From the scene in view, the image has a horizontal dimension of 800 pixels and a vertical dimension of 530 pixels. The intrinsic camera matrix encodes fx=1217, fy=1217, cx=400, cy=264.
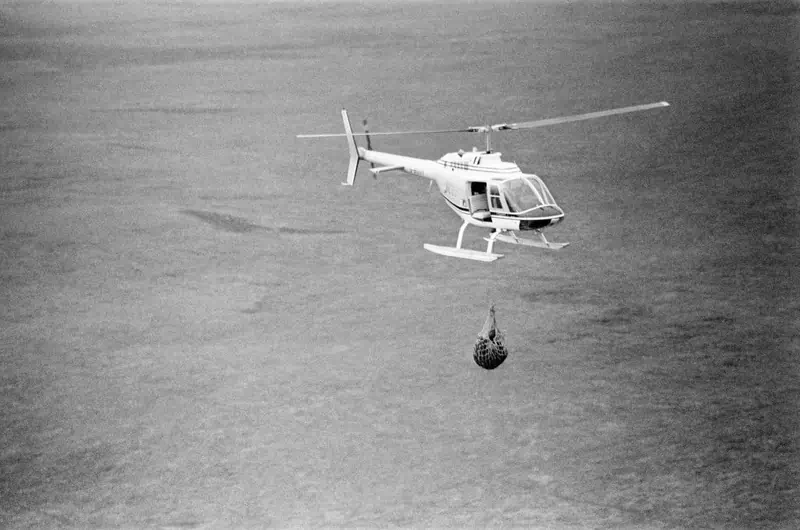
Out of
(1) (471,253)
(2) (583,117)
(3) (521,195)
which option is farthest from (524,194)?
(2) (583,117)

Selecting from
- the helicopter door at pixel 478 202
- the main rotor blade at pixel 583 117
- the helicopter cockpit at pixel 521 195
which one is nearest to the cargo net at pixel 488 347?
the helicopter door at pixel 478 202

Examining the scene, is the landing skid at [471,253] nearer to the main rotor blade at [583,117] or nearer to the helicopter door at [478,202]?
the helicopter door at [478,202]

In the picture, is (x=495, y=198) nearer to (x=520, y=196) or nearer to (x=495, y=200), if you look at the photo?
(x=495, y=200)

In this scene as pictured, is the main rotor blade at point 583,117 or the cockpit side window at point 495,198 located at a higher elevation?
the main rotor blade at point 583,117

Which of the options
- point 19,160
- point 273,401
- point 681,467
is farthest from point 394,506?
point 19,160

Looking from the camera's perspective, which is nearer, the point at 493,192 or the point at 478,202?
the point at 493,192

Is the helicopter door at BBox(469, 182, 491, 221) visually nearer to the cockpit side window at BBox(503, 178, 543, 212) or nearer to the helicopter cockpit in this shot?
the helicopter cockpit
